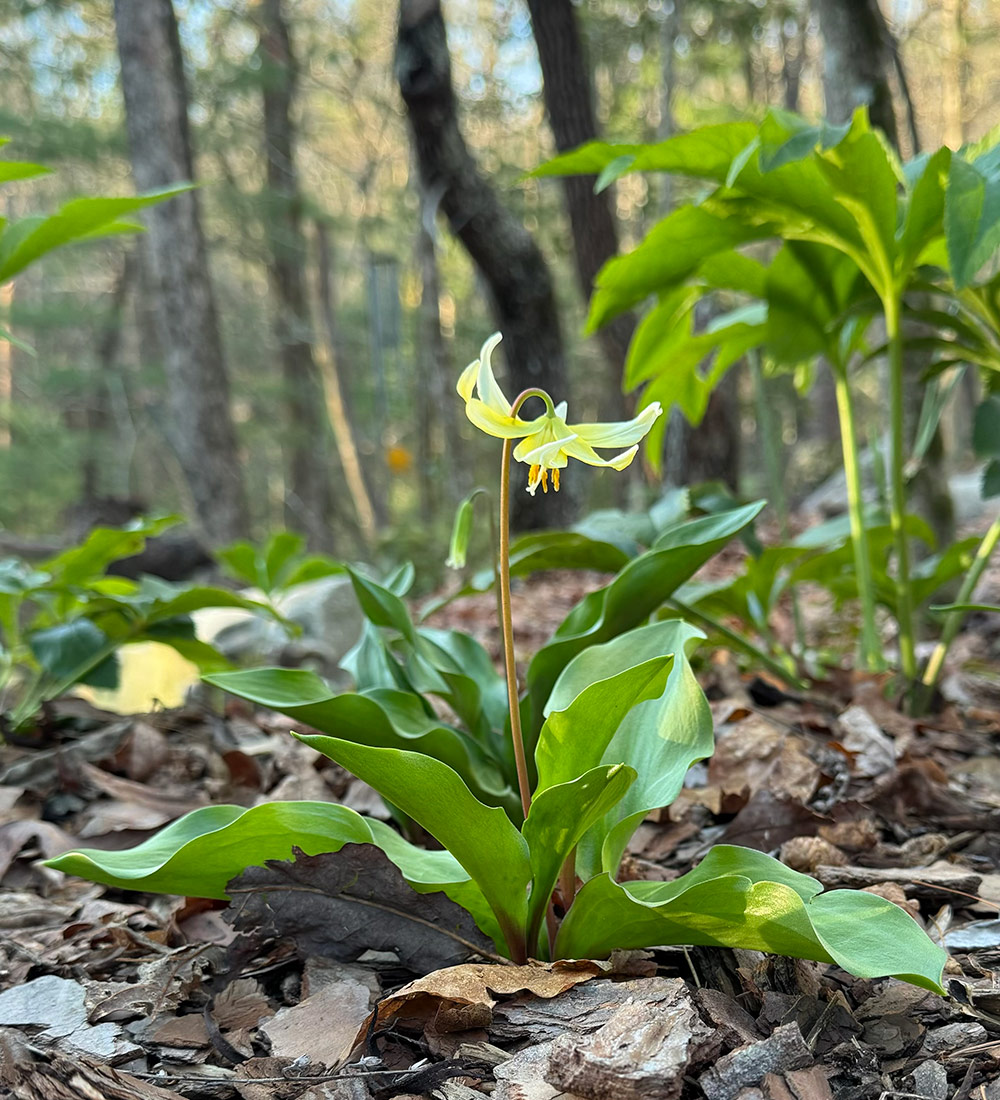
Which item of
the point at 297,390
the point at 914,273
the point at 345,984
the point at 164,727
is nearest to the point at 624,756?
the point at 345,984

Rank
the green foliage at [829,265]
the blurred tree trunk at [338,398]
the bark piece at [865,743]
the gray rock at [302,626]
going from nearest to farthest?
the green foliage at [829,265], the bark piece at [865,743], the gray rock at [302,626], the blurred tree trunk at [338,398]

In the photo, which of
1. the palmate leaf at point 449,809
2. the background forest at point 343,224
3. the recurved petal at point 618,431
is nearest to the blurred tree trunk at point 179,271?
the background forest at point 343,224

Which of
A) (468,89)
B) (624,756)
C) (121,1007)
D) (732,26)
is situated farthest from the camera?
(468,89)

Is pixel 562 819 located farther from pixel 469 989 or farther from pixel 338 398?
pixel 338 398

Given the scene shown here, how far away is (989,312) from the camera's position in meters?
1.82

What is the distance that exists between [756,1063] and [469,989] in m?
0.32

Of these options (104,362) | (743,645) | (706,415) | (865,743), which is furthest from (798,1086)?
(104,362)

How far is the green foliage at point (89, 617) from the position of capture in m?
1.95

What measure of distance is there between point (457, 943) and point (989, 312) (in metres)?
1.55

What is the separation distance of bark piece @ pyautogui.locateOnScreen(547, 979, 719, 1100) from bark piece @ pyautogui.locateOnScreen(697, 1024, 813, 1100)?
0.9 inches

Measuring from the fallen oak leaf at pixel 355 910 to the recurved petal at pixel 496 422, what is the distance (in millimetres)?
555

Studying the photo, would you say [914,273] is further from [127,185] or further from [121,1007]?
[127,185]

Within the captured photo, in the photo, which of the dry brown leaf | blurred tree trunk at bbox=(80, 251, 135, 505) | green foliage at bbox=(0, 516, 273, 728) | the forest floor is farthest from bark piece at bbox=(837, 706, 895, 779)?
blurred tree trunk at bbox=(80, 251, 135, 505)

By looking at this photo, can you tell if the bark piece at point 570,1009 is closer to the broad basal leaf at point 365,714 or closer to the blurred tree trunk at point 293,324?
the broad basal leaf at point 365,714
